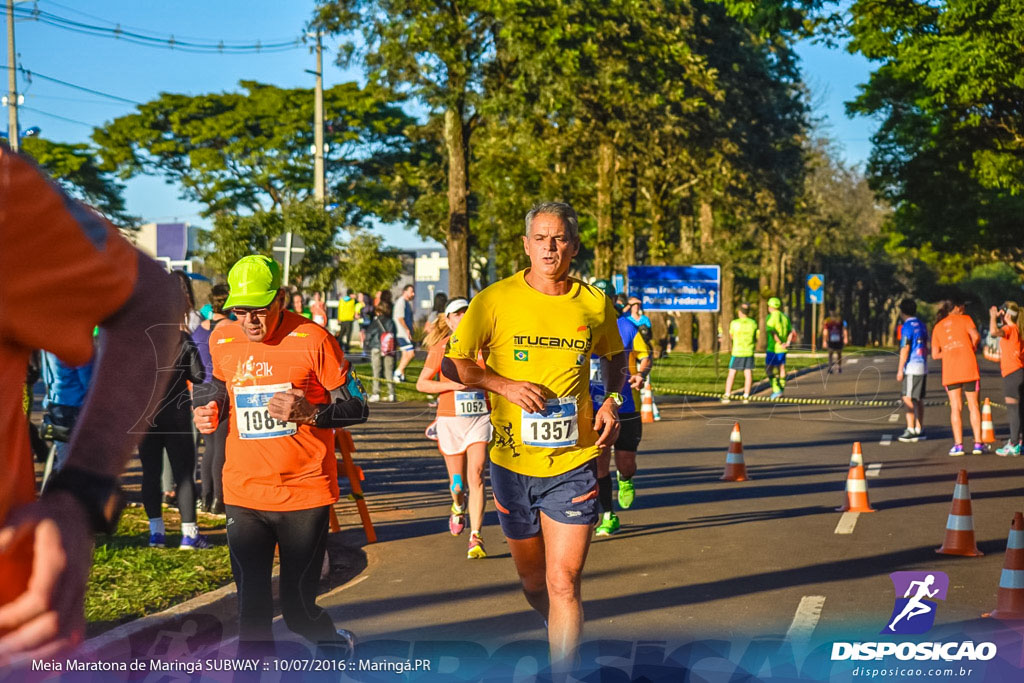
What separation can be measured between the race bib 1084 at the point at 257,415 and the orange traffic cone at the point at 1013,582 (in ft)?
14.0

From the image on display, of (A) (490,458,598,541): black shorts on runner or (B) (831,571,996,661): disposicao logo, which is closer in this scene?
(A) (490,458,598,541): black shorts on runner

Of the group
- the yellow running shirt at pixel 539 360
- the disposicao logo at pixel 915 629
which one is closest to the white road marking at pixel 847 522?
the disposicao logo at pixel 915 629

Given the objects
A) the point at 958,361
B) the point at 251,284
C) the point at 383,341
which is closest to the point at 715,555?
the point at 251,284

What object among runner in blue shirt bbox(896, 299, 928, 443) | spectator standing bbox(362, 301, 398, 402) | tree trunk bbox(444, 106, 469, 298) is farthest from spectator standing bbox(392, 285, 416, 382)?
runner in blue shirt bbox(896, 299, 928, 443)

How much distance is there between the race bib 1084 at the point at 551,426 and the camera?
5.54 meters

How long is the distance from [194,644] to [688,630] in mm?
2830

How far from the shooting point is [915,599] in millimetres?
7484

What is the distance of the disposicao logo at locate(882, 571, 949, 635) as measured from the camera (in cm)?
699

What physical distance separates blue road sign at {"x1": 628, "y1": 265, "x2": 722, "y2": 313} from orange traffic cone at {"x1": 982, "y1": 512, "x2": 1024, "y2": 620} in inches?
841

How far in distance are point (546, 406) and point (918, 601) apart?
330 centimetres

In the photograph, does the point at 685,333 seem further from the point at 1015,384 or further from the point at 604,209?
the point at 1015,384

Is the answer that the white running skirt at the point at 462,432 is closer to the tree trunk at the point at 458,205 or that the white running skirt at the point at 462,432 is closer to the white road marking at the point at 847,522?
the white road marking at the point at 847,522

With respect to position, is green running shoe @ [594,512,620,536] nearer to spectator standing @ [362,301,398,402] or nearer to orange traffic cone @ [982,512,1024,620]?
orange traffic cone @ [982,512,1024,620]

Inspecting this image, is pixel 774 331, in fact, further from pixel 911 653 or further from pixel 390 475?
pixel 911 653
